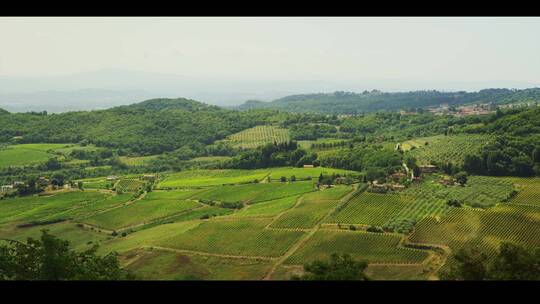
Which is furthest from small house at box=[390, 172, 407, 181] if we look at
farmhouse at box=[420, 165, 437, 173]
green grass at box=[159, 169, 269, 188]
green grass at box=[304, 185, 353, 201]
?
green grass at box=[159, 169, 269, 188]

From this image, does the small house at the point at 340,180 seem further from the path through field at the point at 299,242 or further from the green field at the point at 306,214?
the green field at the point at 306,214

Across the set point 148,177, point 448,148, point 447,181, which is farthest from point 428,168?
point 148,177

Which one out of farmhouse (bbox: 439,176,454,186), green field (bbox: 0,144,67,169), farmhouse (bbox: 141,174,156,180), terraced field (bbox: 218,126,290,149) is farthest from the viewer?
terraced field (bbox: 218,126,290,149)

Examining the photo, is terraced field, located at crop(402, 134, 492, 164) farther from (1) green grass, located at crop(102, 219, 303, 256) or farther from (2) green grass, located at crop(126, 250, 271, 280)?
(2) green grass, located at crop(126, 250, 271, 280)

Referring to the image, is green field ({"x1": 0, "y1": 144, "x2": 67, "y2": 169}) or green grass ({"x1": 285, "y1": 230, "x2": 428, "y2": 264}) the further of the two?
green field ({"x1": 0, "y1": 144, "x2": 67, "y2": 169})

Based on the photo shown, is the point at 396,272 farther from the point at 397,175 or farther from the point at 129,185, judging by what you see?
the point at 129,185
